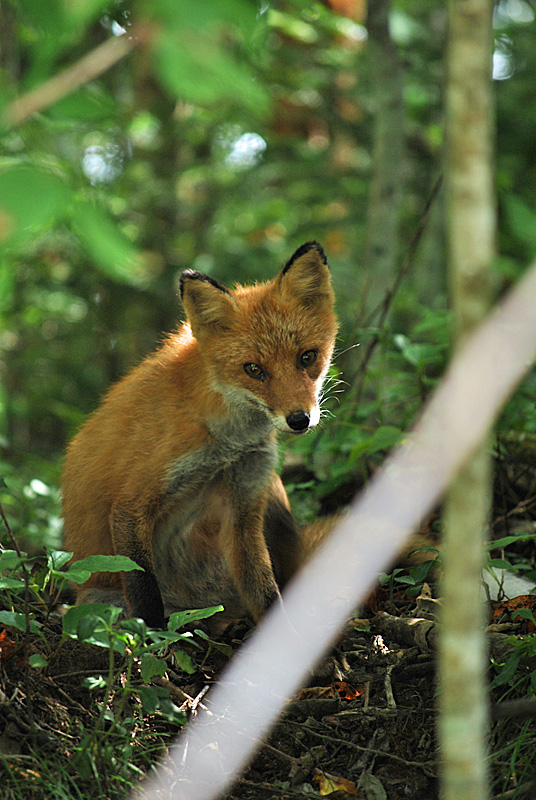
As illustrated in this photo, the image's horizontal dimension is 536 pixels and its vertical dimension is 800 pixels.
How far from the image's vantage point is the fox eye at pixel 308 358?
149 inches

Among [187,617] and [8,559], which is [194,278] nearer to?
[8,559]

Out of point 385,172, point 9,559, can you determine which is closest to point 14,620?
point 9,559

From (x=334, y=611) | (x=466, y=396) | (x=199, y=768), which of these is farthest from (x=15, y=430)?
(x=466, y=396)

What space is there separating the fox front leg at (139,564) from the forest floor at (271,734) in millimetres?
347

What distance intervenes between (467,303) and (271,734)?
2266 millimetres

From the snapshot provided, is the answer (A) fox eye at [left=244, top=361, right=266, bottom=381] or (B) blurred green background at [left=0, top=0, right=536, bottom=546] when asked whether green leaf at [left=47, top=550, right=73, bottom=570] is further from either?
(A) fox eye at [left=244, top=361, right=266, bottom=381]

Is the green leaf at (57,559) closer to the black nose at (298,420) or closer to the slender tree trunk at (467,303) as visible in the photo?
the black nose at (298,420)

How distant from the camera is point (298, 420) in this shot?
11.2 ft

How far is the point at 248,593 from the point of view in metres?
3.97

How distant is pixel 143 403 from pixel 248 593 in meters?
1.27

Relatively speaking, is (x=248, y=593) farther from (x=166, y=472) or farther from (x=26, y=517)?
(x=26, y=517)

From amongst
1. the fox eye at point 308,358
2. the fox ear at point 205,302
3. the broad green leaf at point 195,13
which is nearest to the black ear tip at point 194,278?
the fox ear at point 205,302

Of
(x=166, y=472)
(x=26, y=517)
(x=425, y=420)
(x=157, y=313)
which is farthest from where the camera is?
(x=157, y=313)

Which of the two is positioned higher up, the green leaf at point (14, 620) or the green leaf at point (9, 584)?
the green leaf at point (9, 584)
